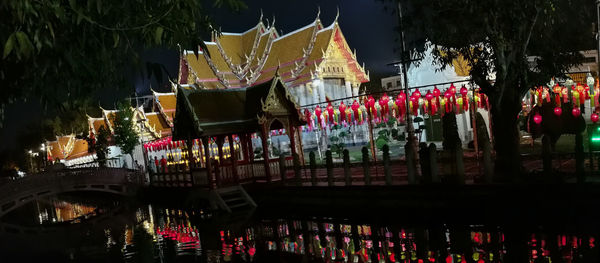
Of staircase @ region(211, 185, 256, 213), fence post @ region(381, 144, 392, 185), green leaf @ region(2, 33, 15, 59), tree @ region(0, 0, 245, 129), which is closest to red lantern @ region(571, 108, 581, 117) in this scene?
fence post @ region(381, 144, 392, 185)

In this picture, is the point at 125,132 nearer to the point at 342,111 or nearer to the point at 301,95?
the point at 301,95

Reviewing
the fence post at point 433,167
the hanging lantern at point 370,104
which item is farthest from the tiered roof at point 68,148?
the fence post at point 433,167

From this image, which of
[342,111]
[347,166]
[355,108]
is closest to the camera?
[347,166]

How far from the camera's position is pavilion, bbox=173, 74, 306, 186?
1608cm

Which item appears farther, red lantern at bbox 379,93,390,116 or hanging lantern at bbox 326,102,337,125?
hanging lantern at bbox 326,102,337,125

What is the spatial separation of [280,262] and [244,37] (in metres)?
31.9

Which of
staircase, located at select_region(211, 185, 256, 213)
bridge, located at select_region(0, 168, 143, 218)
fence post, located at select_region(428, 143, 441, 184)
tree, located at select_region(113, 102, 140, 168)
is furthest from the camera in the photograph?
tree, located at select_region(113, 102, 140, 168)

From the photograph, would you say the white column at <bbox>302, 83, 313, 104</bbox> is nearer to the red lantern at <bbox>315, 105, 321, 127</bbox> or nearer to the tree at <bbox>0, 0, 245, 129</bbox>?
the red lantern at <bbox>315, 105, 321, 127</bbox>

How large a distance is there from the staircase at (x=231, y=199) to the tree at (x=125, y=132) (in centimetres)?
2093

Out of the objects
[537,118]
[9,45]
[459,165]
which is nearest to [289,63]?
[537,118]

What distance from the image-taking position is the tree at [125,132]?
35500 millimetres

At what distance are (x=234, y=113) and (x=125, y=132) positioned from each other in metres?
21.9

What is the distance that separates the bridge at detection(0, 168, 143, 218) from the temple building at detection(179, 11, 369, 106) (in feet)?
32.3

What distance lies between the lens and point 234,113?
54.9ft
